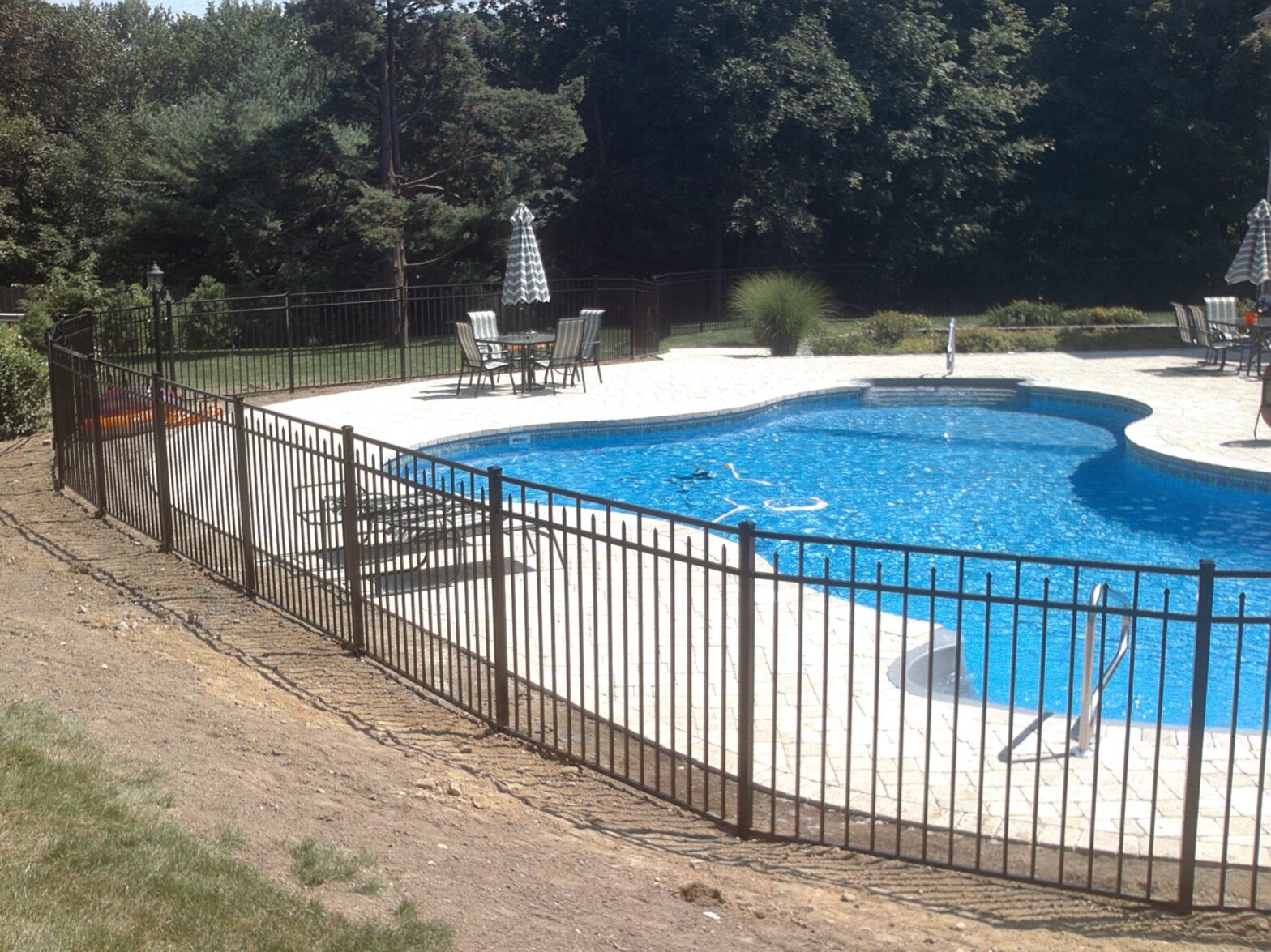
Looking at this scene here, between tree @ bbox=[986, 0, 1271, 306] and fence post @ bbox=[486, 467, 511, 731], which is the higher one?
tree @ bbox=[986, 0, 1271, 306]

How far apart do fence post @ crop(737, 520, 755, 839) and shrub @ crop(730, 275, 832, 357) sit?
1760cm

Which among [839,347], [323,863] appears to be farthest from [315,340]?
[323,863]

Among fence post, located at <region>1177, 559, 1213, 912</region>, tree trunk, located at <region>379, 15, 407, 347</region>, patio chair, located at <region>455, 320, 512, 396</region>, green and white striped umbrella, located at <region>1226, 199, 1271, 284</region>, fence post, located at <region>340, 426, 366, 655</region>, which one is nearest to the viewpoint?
fence post, located at <region>1177, 559, 1213, 912</region>

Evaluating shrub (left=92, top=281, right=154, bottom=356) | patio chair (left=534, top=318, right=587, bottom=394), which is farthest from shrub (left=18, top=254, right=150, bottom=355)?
patio chair (left=534, top=318, right=587, bottom=394)

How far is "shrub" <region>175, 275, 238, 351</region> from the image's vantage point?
19109 millimetres

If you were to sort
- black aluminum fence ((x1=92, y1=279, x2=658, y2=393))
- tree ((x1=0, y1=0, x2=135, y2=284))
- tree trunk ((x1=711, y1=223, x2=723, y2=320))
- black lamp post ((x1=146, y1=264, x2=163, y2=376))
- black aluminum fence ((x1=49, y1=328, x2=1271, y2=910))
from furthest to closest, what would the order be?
tree ((x1=0, y1=0, x2=135, y2=284)), tree trunk ((x1=711, y1=223, x2=723, y2=320)), black aluminum fence ((x1=92, y1=279, x2=658, y2=393)), black lamp post ((x1=146, y1=264, x2=163, y2=376)), black aluminum fence ((x1=49, y1=328, x2=1271, y2=910))

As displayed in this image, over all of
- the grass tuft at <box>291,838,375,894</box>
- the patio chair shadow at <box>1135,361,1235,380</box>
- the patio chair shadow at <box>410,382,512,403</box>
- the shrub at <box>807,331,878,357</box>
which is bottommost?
the grass tuft at <box>291,838,375,894</box>

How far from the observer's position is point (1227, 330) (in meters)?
20.0

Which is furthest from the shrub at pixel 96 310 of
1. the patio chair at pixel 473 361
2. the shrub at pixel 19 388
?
the patio chair at pixel 473 361

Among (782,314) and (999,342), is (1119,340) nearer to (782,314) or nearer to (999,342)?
(999,342)

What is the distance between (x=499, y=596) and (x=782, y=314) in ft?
55.3

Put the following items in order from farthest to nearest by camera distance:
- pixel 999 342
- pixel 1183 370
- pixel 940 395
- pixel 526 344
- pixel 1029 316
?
pixel 1029 316
pixel 999 342
pixel 1183 370
pixel 940 395
pixel 526 344

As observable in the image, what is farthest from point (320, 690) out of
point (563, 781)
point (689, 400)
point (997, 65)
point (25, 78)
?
point (25, 78)

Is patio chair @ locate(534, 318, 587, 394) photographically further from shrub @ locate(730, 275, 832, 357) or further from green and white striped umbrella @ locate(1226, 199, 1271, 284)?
green and white striped umbrella @ locate(1226, 199, 1271, 284)
